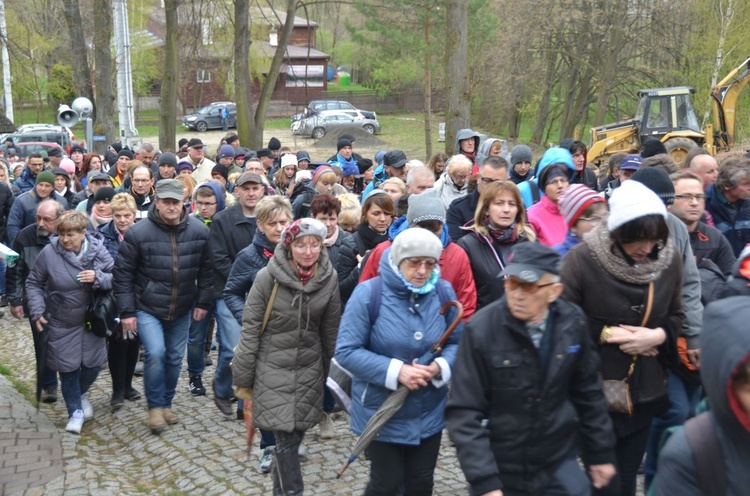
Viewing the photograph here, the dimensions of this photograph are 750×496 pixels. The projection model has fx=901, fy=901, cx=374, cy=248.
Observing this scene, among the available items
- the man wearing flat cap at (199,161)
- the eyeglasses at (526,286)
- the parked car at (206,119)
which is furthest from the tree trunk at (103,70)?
the parked car at (206,119)

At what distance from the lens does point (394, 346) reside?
4.68 meters

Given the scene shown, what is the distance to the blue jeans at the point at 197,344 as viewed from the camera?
820 cm

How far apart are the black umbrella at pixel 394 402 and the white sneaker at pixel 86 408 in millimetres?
4142

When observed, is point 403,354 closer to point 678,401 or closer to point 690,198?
point 678,401

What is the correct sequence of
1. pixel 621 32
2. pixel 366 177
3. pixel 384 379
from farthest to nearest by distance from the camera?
pixel 621 32, pixel 366 177, pixel 384 379

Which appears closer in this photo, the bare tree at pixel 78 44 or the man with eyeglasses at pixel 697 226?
the man with eyeglasses at pixel 697 226

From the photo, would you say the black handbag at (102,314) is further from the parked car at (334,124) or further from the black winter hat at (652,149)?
the parked car at (334,124)

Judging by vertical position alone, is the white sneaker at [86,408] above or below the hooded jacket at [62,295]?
below

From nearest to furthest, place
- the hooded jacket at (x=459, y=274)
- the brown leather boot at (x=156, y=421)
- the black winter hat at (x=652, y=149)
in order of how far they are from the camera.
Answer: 1. the hooded jacket at (x=459, y=274)
2. the brown leather boot at (x=156, y=421)
3. the black winter hat at (x=652, y=149)

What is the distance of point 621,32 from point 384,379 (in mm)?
33114

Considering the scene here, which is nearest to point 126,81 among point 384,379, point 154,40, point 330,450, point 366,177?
point 366,177

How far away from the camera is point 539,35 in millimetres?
36688

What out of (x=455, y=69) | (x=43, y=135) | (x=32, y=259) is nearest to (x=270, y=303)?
(x=32, y=259)

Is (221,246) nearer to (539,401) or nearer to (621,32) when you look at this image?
(539,401)
